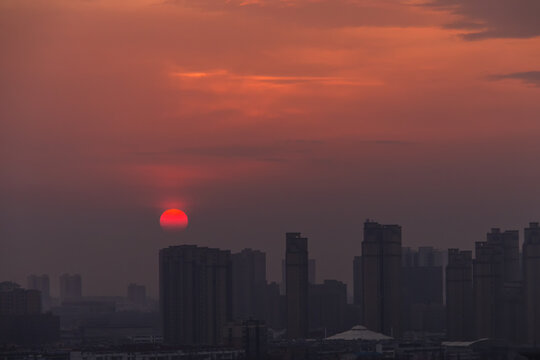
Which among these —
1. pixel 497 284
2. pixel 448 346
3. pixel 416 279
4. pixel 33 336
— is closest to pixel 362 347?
pixel 448 346

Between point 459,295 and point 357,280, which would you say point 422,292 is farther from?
point 459,295

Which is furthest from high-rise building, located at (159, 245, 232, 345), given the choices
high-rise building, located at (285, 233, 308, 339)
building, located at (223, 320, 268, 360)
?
building, located at (223, 320, 268, 360)

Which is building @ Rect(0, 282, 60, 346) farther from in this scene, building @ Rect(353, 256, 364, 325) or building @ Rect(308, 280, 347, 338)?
building @ Rect(353, 256, 364, 325)

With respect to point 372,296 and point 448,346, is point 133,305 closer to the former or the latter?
point 372,296

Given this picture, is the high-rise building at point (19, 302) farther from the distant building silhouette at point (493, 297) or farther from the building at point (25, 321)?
the distant building silhouette at point (493, 297)

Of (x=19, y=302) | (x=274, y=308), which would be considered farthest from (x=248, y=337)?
(x=274, y=308)

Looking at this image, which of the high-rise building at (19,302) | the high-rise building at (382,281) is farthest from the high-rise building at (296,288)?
the high-rise building at (19,302)

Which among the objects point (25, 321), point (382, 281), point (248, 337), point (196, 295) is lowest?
point (248, 337)
